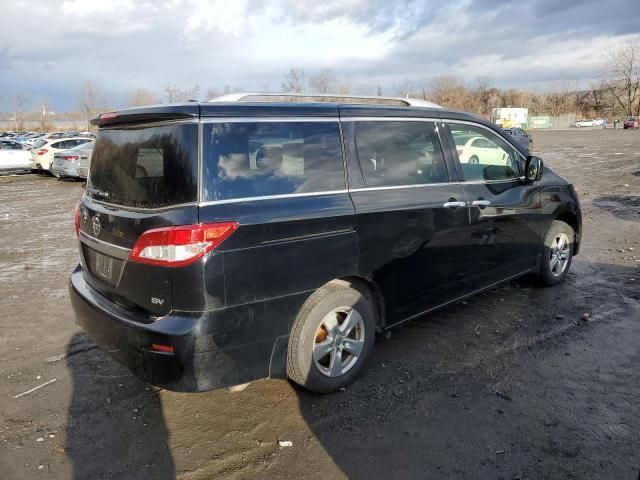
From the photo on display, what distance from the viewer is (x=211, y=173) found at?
9.48ft

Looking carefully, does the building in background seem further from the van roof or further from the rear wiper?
the rear wiper

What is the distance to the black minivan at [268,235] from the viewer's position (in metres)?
2.85

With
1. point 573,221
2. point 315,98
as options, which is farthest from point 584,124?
point 315,98

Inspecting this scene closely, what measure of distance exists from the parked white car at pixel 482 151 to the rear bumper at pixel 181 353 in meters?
2.65

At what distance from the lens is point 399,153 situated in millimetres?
3910

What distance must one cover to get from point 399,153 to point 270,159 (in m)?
1.21

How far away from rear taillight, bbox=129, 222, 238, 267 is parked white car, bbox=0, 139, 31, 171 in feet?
76.4

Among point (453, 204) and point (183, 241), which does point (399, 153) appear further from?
point (183, 241)

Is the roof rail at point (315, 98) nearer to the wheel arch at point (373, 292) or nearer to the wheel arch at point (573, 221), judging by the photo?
the wheel arch at point (373, 292)

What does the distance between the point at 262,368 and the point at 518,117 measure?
87.1 m

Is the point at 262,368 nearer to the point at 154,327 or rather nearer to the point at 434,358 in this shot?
the point at 154,327

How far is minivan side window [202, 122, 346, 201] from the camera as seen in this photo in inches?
115

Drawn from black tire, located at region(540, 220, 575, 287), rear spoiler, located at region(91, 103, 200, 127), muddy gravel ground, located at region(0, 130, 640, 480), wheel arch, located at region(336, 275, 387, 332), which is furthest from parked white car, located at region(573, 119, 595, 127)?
rear spoiler, located at region(91, 103, 200, 127)

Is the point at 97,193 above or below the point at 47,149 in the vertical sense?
above
